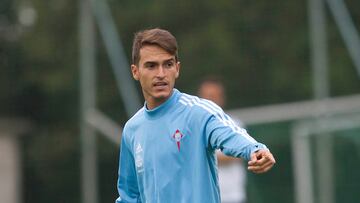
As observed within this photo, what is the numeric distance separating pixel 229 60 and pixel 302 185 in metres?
1.57

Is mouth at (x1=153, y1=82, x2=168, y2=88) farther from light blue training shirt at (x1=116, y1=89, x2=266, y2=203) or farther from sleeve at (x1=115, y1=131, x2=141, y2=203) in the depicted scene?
sleeve at (x1=115, y1=131, x2=141, y2=203)

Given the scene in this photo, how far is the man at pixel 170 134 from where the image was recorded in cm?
595

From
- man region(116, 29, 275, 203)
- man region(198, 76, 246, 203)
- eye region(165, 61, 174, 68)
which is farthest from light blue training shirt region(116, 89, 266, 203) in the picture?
man region(198, 76, 246, 203)

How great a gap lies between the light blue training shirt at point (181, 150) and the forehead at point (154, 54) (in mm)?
204

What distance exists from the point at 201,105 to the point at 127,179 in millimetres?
750

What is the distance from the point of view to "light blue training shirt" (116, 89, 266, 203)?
594 centimetres

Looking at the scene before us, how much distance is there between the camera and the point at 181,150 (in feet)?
19.7

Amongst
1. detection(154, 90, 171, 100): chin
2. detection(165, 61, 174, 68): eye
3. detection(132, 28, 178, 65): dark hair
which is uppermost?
detection(132, 28, 178, 65): dark hair

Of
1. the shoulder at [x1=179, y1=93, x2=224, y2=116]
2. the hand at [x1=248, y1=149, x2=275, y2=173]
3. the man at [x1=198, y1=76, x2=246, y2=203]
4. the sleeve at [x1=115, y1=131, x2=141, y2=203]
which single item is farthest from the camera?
the man at [x1=198, y1=76, x2=246, y2=203]

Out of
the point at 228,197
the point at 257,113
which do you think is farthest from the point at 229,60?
the point at 228,197

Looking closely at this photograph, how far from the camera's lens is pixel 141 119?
6.29 metres

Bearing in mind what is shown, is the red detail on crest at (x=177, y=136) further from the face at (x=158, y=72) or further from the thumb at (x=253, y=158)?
the thumb at (x=253, y=158)

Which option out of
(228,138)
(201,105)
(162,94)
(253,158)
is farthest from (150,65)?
(253,158)

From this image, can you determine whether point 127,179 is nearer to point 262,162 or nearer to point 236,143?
point 236,143
